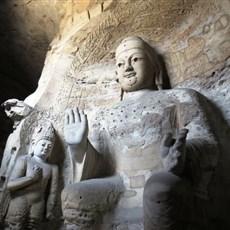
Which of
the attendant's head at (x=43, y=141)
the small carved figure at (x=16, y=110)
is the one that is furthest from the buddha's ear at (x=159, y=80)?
the small carved figure at (x=16, y=110)

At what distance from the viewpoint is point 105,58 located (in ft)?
13.0

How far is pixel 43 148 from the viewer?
3.10 meters

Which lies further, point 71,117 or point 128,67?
point 128,67

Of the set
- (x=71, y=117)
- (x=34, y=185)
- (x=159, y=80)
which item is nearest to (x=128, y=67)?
(x=159, y=80)

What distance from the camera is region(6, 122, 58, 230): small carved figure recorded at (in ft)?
9.25

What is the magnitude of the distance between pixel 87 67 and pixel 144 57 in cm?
73

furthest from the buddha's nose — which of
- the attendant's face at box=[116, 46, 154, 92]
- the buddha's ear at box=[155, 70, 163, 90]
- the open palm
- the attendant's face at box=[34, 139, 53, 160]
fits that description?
the attendant's face at box=[34, 139, 53, 160]

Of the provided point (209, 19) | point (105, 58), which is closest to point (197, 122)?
point (209, 19)

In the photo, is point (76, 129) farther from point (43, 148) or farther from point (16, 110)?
point (16, 110)

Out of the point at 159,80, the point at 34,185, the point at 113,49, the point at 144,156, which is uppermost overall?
the point at 113,49

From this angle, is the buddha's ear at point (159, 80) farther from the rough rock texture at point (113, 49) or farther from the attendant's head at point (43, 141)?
the attendant's head at point (43, 141)

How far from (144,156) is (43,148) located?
0.87m

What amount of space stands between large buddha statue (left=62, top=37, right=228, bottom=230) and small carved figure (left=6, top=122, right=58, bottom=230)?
332mm

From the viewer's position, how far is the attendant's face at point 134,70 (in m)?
3.40
